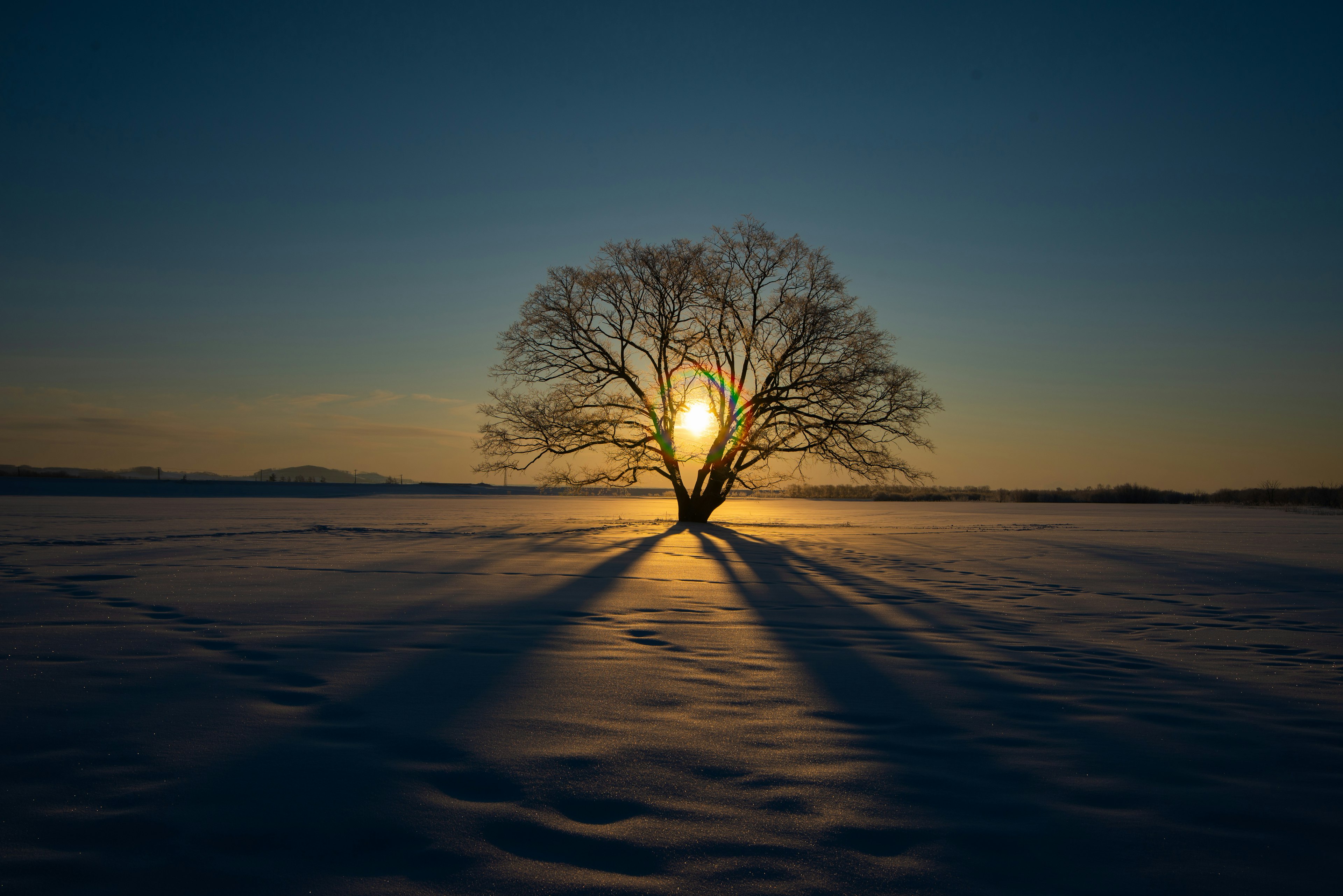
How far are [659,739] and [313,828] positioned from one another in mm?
1376

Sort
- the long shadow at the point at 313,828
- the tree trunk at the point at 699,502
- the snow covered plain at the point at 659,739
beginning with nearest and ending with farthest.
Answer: the long shadow at the point at 313,828
the snow covered plain at the point at 659,739
the tree trunk at the point at 699,502

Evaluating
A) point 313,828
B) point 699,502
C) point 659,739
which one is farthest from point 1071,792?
point 699,502

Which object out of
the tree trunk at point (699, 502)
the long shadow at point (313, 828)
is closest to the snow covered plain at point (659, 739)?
the long shadow at point (313, 828)

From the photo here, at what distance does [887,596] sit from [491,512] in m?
22.0

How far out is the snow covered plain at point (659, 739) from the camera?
208 cm

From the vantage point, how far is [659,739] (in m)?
3.07

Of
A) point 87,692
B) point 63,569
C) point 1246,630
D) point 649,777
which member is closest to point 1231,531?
point 1246,630

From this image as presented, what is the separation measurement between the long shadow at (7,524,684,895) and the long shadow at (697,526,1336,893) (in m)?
1.18

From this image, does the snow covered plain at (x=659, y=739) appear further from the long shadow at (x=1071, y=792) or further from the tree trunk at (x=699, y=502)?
the tree trunk at (x=699, y=502)

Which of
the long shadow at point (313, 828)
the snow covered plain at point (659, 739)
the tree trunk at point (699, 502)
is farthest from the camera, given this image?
the tree trunk at point (699, 502)

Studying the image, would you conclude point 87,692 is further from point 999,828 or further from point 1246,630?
point 1246,630

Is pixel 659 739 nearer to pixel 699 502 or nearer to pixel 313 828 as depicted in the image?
pixel 313 828

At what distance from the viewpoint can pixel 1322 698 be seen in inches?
151

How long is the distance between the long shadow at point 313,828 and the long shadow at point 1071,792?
1178 millimetres
